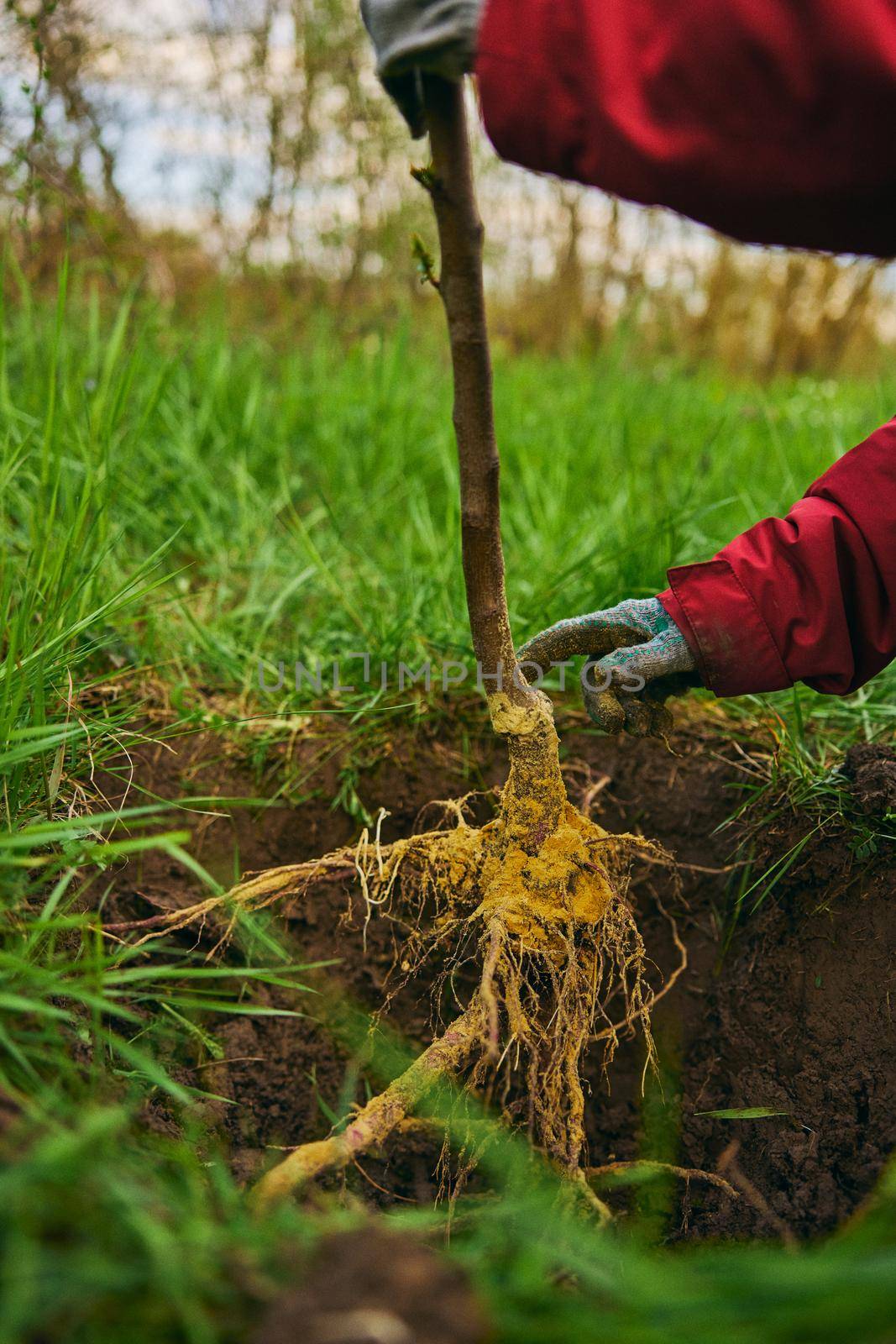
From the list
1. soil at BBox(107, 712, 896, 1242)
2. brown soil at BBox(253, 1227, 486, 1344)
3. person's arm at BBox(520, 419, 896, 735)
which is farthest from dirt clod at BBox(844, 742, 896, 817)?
brown soil at BBox(253, 1227, 486, 1344)

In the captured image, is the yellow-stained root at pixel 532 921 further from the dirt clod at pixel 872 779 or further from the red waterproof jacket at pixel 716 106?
the red waterproof jacket at pixel 716 106

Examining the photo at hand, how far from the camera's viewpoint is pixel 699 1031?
4.85ft

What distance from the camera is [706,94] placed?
0.96 m

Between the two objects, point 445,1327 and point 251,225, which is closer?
point 445,1327

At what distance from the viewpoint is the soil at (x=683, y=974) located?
1.25 meters

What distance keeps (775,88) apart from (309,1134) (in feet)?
4.86

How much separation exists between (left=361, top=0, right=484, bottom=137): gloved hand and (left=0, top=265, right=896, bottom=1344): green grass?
692 millimetres

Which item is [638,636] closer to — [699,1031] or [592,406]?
[699,1031]

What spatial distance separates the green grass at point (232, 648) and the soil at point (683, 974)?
7cm

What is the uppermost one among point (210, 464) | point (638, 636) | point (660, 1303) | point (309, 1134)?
→ point (210, 464)

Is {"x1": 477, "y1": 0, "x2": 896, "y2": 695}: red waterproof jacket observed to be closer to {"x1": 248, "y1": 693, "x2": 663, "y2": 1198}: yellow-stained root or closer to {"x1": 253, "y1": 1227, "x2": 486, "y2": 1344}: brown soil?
{"x1": 248, "y1": 693, "x2": 663, "y2": 1198}: yellow-stained root

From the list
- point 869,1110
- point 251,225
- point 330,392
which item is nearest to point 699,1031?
point 869,1110

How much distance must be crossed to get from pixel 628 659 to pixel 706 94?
69cm

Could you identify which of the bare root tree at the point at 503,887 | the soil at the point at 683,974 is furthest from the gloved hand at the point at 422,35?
the soil at the point at 683,974
